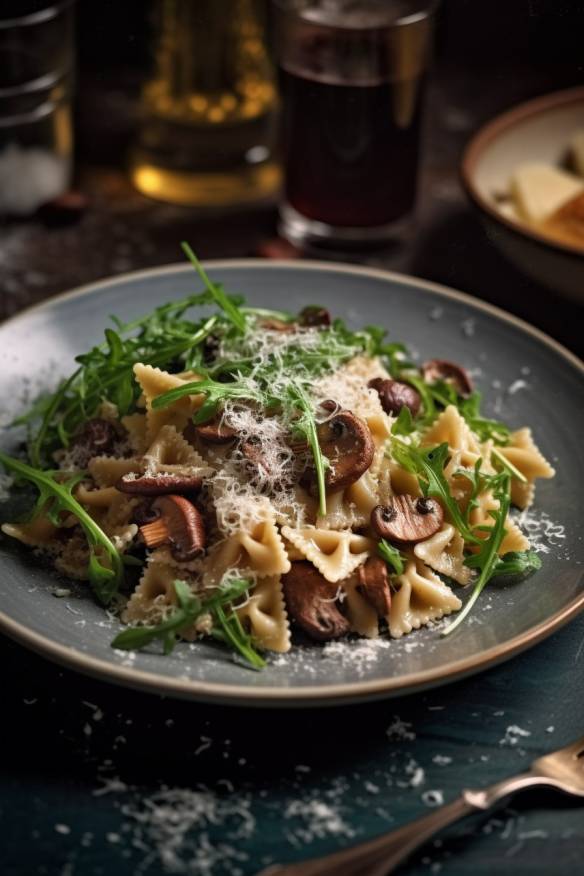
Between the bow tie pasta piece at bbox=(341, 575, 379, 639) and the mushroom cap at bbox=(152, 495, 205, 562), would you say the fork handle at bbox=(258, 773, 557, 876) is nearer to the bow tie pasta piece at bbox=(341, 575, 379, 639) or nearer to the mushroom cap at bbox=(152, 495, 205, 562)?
the bow tie pasta piece at bbox=(341, 575, 379, 639)

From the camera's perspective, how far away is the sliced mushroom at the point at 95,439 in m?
3.99

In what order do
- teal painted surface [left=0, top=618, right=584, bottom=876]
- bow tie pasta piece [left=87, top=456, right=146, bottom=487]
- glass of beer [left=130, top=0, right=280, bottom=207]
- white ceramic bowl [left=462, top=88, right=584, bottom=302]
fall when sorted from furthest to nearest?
glass of beer [left=130, top=0, right=280, bottom=207] < white ceramic bowl [left=462, top=88, right=584, bottom=302] < bow tie pasta piece [left=87, top=456, right=146, bottom=487] < teal painted surface [left=0, top=618, right=584, bottom=876]

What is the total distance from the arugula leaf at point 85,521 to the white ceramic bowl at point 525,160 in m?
2.36

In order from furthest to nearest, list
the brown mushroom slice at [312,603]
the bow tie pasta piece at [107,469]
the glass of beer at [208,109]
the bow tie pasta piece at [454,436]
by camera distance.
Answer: the glass of beer at [208,109] → the bow tie pasta piece at [454,436] → the bow tie pasta piece at [107,469] → the brown mushroom slice at [312,603]

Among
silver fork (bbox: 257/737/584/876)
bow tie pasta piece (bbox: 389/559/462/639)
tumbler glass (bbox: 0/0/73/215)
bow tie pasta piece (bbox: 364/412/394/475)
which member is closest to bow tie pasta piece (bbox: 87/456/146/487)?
bow tie pasta piece (bbox: 364/412/394/475)

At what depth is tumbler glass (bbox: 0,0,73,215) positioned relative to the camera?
20.2ft

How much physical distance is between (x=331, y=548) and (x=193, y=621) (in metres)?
0.52

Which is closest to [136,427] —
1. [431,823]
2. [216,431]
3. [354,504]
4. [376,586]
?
[216,431]

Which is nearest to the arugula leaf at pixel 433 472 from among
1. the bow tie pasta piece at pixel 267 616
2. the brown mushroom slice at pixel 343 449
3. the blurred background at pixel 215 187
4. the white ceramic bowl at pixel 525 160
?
the brown mushroom slice at pixel 343 449

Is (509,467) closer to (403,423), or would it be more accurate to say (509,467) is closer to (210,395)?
(403,423)

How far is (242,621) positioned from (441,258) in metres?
3.31

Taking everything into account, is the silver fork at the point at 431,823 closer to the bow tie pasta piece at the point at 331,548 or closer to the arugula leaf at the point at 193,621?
the arugula leaf at the point at 193,621

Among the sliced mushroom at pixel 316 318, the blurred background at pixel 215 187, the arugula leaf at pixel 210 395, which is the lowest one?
the blurred background at pixel 215 187

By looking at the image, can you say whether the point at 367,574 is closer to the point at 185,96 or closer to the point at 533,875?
the point at 533,875
